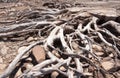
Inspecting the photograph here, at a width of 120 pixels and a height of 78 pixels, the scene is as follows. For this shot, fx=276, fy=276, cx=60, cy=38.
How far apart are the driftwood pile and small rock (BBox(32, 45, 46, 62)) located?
0.03 m

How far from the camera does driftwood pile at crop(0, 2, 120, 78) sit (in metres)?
4.09

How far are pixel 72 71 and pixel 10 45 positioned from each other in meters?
1.85

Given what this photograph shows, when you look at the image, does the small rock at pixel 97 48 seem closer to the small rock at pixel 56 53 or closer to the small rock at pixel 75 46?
the small rock at pixel 75 46

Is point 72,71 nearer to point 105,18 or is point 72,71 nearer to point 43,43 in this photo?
point 43,43

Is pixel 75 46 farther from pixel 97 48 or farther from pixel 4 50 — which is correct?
pixel 4 50

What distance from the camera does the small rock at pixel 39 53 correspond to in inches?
173

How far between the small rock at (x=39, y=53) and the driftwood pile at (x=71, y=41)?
34mm

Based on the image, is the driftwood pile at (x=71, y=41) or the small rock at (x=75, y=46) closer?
the driftwood pile at (x=71, y=41)

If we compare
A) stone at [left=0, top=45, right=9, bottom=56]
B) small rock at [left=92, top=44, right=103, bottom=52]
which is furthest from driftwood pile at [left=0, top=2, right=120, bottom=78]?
stone at [left=0, top=45, right=9, bottom=56]

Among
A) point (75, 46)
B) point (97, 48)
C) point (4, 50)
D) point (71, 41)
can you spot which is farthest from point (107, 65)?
point (4, 50)

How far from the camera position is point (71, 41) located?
5152 mm

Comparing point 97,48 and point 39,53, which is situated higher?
point 39,53

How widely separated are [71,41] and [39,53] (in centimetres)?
86

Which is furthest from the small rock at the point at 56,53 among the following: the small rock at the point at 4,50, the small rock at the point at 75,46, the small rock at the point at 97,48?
the small rock at the point at 4,50
